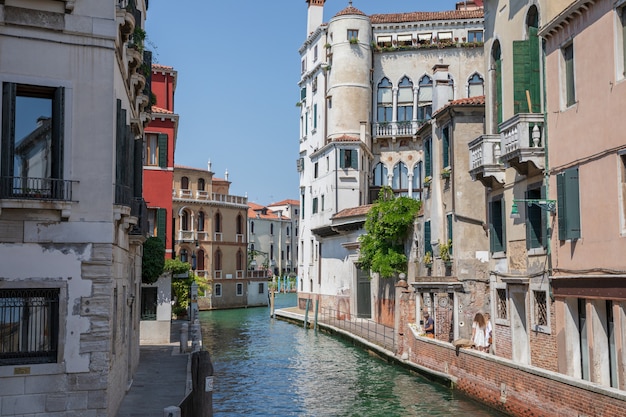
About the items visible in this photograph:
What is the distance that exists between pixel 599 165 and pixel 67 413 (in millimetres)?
9538

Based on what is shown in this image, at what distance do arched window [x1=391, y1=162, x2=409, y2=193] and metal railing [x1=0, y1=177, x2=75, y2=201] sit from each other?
35413 mm

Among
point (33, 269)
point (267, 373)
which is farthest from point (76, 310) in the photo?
point (267, 373)

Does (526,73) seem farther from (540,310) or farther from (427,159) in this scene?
(427,159)

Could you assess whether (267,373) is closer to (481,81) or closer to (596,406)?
(596,406)

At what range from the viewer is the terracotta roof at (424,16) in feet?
149

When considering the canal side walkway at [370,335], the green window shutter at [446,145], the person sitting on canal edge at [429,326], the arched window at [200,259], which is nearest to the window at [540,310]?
the canal side walkway at [370,335]

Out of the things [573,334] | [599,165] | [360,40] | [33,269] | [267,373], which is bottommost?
[267,373]

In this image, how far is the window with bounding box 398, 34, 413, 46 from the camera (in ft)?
150

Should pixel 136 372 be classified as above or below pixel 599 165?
below

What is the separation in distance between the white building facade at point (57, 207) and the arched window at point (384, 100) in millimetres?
35521

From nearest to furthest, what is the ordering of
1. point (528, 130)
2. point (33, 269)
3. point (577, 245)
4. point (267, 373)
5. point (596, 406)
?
point (33, 269)
point (596, 406)
point (577, 245)
point (528, 130)
point (267, 373)

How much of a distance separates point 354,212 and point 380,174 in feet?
21.8

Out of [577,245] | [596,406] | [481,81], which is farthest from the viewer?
[481,81]

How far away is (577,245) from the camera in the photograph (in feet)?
47.5
